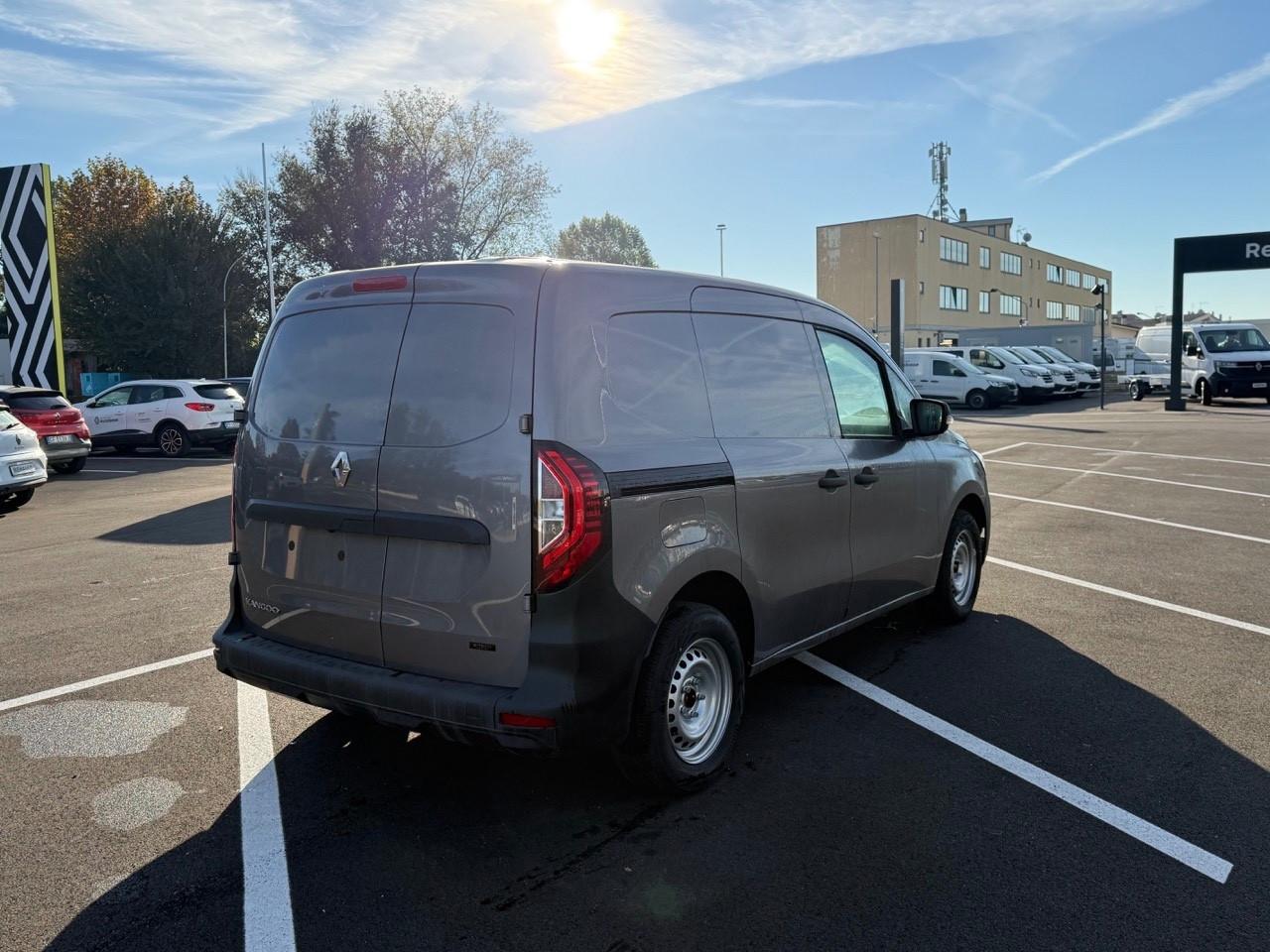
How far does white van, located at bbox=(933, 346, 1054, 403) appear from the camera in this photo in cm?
3241

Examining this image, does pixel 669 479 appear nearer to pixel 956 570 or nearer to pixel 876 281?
pixel 956 570

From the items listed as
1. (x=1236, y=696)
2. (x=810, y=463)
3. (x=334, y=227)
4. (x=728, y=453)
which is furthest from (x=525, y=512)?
(x=334, y=227)

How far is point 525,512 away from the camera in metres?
3.21

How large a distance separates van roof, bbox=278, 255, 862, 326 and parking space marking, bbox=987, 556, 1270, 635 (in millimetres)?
3594

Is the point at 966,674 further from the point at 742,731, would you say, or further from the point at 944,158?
the point at 944,158

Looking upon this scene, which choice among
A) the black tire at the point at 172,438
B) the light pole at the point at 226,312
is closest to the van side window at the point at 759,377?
the black tire at the point at 172,438

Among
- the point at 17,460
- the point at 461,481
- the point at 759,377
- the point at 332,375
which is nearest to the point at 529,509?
the point at 461,481

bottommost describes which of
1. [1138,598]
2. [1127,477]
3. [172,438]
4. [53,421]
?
[1138,598]

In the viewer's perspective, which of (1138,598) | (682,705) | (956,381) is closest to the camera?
(682,705)

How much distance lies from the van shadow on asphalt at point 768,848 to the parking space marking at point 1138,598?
1.93 m

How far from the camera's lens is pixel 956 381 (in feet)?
104

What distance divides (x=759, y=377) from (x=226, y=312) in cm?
4684

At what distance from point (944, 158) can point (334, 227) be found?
5420 cm

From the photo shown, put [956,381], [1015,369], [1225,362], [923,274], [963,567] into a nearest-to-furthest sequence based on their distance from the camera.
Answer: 1. [963,567]
2. [1225,362]
3. [956,381]
4. [1015,369]
5. [923,274]
